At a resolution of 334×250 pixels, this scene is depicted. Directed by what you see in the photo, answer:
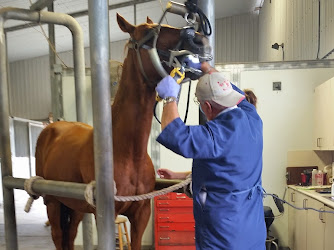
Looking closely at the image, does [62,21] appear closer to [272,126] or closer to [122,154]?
[122,154]

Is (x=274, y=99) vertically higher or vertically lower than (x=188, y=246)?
higher

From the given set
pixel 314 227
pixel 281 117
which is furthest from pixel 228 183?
pixel 281 117

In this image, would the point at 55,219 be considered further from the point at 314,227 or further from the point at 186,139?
the point at 314,227

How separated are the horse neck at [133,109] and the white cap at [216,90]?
256mm

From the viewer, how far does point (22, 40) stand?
9.41m

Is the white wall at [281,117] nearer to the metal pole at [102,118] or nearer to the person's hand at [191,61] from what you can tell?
the person's hand at [191,61]

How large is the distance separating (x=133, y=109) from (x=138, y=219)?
600mm

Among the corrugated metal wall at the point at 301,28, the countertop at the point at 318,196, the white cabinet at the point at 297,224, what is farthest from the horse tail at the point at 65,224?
the corrugated metal wall at the point at 301,28

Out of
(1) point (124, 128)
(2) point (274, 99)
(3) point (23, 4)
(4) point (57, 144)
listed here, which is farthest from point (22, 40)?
(1) point (124, 128)

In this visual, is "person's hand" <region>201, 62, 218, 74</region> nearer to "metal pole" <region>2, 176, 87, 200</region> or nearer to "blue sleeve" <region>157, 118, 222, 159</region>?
"blue sleeve" <region>157, 118, 222, 159</region>

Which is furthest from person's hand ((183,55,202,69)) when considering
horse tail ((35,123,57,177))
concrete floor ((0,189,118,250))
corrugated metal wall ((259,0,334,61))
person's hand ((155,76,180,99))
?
concrete floor ((0,189,118,250))

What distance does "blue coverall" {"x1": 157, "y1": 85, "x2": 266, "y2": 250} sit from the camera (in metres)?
1.14

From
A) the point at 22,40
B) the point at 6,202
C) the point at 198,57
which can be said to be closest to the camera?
the point at 198,57

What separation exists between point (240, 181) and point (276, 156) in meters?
3.43
